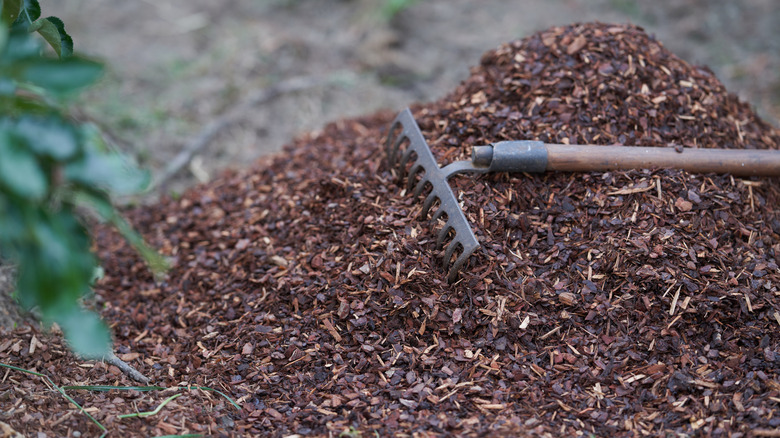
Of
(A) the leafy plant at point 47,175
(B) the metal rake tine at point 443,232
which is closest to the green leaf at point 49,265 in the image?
(A) the leafy plant at point 47,175

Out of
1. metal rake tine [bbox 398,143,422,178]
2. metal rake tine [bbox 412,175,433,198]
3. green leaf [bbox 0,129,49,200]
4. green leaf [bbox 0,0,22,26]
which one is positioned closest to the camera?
green leaf [bbox 0,129,49,200]

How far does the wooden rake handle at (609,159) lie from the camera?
2732mm

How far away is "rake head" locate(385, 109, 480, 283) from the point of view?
2.58 metres

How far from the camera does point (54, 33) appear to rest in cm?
217

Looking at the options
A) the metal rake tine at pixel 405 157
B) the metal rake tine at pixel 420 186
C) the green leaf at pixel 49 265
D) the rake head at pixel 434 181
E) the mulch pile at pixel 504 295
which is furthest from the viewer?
the metal rake tine at pixel 405 157

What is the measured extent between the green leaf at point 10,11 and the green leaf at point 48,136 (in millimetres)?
809

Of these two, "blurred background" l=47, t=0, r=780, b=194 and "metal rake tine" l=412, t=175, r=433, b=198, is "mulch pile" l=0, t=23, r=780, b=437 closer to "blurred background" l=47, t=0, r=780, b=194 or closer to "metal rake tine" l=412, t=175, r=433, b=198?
"metal rake tine" l=412, t=175, r=433, b=198

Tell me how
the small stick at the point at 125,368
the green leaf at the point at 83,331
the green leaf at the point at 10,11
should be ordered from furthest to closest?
the small stick at the point at 125,368 → the green leaf at the point at 10,11 → the green leaf at the point at 83,331

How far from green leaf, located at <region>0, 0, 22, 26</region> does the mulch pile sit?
132 cm

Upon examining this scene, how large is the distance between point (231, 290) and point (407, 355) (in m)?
0.99

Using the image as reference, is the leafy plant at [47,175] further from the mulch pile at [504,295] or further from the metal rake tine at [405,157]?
the metal rake tine at [405,157]

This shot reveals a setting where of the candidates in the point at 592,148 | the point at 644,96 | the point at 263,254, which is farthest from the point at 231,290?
the point at 644,96

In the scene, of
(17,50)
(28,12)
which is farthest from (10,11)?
(17,50)

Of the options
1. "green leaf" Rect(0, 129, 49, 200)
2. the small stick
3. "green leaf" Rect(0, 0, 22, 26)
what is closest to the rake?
the small stick
